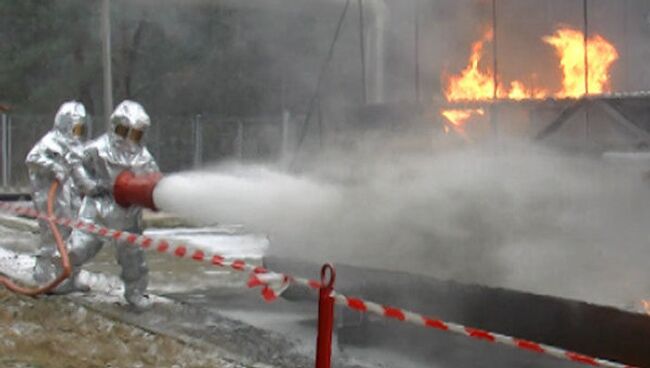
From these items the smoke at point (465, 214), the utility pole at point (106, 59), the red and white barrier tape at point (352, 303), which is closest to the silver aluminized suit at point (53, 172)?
the red and white barrier tape at point (352, 303)

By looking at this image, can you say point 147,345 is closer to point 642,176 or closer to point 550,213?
point 550,213

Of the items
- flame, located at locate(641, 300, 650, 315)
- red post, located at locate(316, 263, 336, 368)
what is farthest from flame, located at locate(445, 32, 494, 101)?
red post, located at locate(316, 263, 336, 368)

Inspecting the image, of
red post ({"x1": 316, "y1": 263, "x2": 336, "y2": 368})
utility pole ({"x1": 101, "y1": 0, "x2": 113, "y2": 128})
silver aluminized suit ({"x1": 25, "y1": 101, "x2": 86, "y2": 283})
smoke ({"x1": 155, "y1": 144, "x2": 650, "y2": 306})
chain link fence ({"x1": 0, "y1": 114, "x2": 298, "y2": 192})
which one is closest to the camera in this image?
red post ({"x1": 316, "y1": 263, "x2": 336, "y2": 368})

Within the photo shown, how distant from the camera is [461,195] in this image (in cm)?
636

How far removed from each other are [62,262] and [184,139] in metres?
18.9

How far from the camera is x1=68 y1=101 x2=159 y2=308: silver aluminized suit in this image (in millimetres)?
7145

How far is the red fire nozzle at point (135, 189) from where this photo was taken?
6.92 m

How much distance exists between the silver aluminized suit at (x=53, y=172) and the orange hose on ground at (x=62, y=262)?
9 cm

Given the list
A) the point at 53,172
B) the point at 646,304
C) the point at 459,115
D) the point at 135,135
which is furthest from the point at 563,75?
the point at 53,172

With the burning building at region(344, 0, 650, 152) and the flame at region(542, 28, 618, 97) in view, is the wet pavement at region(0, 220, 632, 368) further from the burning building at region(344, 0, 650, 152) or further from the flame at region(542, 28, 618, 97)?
the flame at region(542, 28, 618, 97)

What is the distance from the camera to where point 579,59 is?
7.00 m

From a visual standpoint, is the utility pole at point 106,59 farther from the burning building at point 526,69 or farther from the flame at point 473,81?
the flame at point 473,81

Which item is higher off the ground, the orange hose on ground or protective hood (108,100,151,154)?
protective hood (108,100,151,154)

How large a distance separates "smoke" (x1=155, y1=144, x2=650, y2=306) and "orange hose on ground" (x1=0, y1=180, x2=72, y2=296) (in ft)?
3.25
